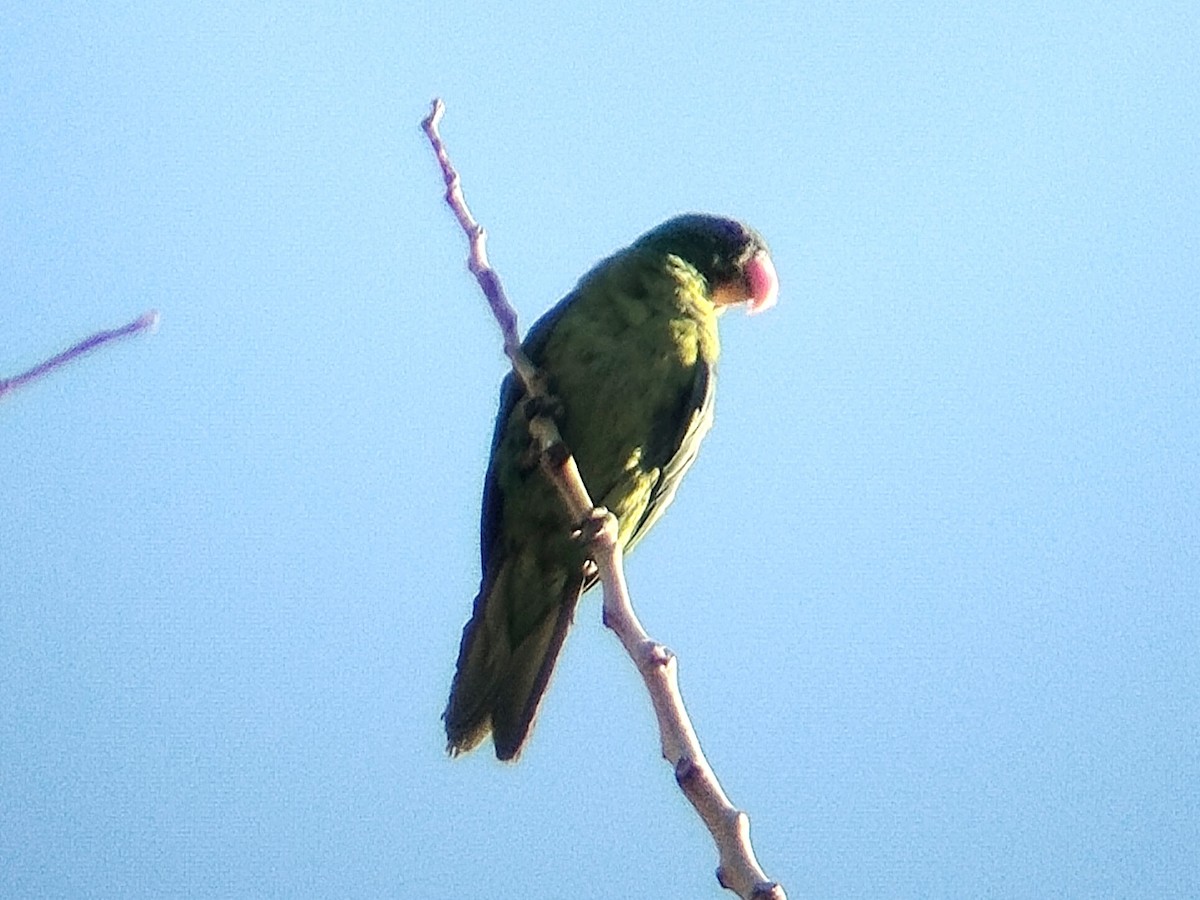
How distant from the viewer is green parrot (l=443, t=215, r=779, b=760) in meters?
2.99

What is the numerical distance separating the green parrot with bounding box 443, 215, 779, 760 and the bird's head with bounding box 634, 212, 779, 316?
0.91 feet

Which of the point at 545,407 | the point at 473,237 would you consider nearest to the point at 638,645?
the point at 473,237

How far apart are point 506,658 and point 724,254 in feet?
3.85

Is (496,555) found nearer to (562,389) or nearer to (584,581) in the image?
(584,581)

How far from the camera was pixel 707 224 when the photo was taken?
3625mm

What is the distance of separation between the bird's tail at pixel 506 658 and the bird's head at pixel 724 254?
0.88 meters

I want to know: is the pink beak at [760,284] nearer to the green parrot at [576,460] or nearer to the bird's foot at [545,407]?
the green parrot at [576,460]

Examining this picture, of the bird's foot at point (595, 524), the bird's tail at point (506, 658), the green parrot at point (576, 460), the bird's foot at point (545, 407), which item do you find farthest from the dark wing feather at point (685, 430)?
the bird's foot at point (595, 524)

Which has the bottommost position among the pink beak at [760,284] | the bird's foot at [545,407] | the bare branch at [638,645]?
the bare branch at [638,645]

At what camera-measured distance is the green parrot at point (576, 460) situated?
2.99 metres

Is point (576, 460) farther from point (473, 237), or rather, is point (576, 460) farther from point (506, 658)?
point (473, 237)

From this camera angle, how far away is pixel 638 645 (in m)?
1.71

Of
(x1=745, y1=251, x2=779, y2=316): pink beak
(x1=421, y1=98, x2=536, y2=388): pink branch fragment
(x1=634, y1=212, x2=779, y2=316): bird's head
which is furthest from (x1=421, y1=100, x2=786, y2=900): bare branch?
(x1=745, y1=251, x2=779, y2=316): pink beak

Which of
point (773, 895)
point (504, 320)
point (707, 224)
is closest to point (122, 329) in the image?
point (773, 895)
